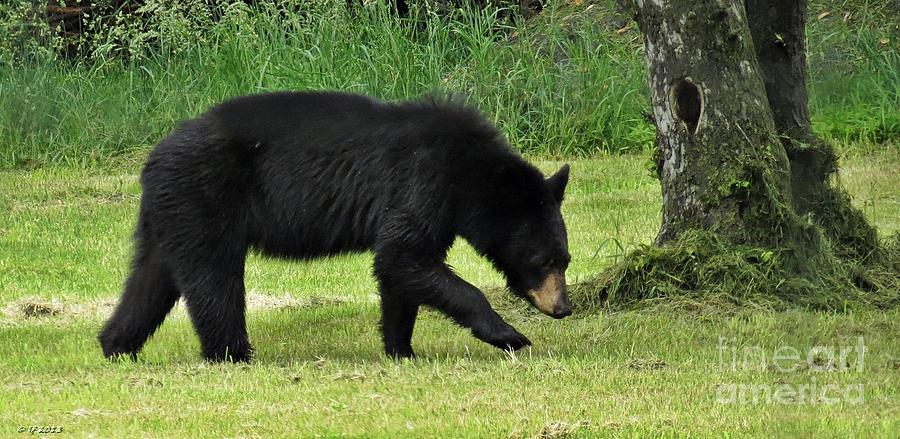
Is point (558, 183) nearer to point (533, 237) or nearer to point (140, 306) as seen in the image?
point (533, 237)

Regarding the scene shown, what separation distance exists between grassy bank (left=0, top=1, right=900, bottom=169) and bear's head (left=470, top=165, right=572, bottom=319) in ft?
21.1

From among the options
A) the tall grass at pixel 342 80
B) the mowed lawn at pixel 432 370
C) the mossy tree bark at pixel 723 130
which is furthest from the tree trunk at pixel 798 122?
the tall grass at pixel 342 80

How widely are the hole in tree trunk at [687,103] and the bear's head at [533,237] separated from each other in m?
1.38

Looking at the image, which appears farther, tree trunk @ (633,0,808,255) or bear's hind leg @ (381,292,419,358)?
tree trunk @ (633,0,808,255)

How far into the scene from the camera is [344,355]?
7.76 metres

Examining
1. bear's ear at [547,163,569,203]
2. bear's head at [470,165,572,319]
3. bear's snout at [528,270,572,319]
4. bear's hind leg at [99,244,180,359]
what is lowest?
bear's hind leg at [99,244,180,359]

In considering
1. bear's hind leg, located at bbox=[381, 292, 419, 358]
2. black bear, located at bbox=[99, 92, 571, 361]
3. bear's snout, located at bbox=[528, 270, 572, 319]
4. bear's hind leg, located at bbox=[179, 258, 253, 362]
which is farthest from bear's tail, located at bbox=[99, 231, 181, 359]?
bear's snout, located at bbox=[528, 270, 572, 319]

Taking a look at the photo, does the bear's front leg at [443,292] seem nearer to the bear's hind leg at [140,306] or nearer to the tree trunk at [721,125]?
the bear's hind leg at [140,306]

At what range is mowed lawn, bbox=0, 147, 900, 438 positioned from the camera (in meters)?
5.68

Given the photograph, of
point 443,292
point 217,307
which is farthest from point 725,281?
point 217,307

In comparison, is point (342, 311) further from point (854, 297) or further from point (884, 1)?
point (884, 1)

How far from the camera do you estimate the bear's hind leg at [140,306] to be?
7652 millimetres

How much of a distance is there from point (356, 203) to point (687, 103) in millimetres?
2255

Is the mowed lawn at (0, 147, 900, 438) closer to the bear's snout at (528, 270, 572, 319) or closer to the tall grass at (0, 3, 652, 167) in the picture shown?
the bear's snout at (528, 270, 572, 319)
